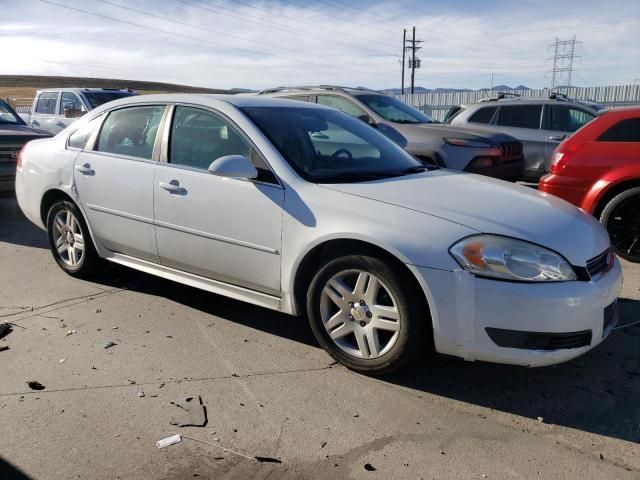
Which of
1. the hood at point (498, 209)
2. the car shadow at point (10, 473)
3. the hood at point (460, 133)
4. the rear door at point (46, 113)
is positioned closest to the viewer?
the car shadow at point (10, 473)

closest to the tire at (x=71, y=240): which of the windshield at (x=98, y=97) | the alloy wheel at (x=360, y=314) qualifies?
the alloy wheel at (x=360, y=314)

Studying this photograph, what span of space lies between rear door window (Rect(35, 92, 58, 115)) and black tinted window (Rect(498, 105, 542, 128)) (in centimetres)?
988

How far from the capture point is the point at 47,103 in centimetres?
1381

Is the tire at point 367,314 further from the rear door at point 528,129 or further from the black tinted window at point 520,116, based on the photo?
the black tinted window at point 520,116

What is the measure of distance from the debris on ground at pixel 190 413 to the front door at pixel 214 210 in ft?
2.90

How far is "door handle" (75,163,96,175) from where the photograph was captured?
4791 millimetres

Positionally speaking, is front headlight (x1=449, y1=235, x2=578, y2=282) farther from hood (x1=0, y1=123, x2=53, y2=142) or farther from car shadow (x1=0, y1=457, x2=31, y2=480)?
hood (x1=0, y1=123, x2=53, y2=142)

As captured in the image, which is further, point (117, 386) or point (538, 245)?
point (117, 386)

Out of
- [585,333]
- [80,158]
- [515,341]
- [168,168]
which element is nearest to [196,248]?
[168,168]

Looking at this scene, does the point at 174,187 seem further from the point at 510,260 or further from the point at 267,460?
the point at 510,260

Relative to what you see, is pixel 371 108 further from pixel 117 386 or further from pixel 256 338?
pixel 117 386

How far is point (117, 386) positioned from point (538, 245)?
247 centimetres

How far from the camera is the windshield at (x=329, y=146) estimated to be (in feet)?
12.7

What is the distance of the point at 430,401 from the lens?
3221 millimetres
